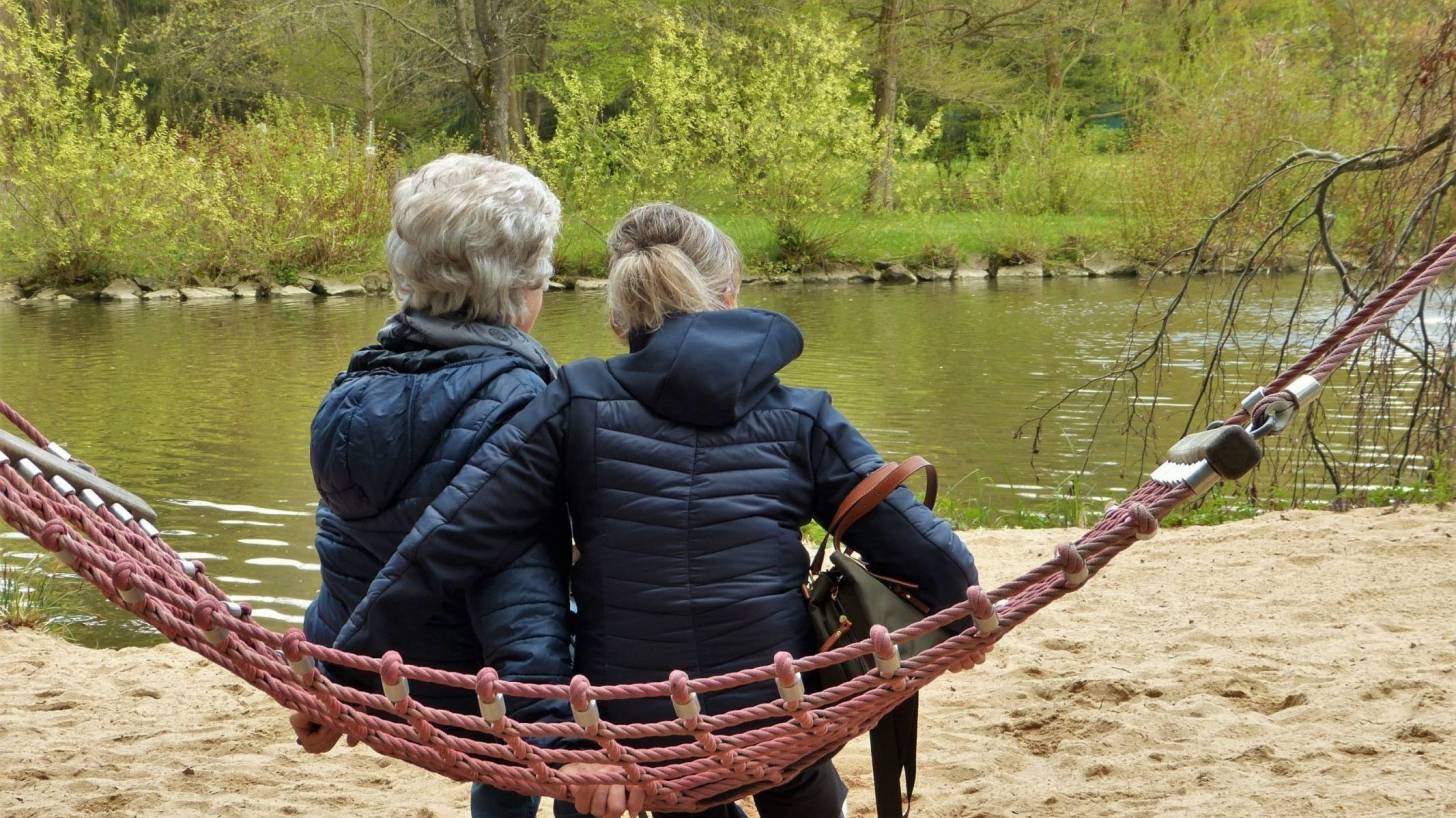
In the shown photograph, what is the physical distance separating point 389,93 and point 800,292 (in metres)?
13.7

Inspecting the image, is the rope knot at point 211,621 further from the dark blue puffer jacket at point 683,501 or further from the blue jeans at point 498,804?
the blue jeans at point 498,804

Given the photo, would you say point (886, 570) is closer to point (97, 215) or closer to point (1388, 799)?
point (1388, 799)

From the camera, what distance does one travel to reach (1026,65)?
109 feet

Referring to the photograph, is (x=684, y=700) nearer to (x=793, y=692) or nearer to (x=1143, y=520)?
(x=793, y=692)

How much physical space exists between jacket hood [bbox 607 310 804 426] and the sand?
1.46 meters

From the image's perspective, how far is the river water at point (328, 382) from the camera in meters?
7.38

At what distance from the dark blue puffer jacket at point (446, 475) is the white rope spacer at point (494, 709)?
0.08 meters

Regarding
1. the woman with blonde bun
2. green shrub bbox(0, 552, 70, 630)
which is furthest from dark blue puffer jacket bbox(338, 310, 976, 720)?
green shrub bbox(0, 552, 70, 630)

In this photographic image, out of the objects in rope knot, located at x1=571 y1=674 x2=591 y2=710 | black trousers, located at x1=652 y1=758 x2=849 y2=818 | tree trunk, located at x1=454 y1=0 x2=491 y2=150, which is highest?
tree trunk, located at x1=454 y1=0 x2=491 y2=150

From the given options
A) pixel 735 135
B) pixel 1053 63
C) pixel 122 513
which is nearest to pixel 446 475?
pixel 122 513

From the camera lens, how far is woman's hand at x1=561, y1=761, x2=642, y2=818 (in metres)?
2.12

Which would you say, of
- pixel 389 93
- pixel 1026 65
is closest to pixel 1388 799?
pixel 389 93

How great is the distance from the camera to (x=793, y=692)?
80.6 inches

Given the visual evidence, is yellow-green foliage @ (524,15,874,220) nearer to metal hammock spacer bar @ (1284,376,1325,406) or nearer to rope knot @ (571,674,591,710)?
metal hammock spacer bar @ (1284,376,1325,406)
